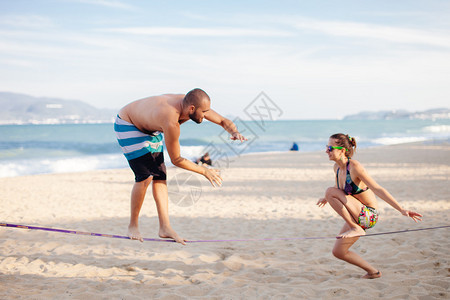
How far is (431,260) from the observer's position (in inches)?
166

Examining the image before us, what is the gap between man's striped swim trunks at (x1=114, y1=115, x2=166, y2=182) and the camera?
3479 mm

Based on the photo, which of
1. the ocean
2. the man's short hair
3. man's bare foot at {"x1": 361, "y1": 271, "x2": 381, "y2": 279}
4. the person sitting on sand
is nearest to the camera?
A: the man's short hair

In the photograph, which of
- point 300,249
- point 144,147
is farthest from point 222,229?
point 144,147

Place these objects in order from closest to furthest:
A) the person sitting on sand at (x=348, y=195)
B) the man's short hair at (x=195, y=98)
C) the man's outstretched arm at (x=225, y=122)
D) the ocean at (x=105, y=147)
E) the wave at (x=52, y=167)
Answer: the man's short hair at (x=195, y=98) → the person sitting on sand at (x=348, y=195) → the man's outstretched arm at (x=225, y=122) → the wave at (x=52, y=167) → the ocean at (x=105, y=147)

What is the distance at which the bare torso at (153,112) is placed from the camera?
10.1ft

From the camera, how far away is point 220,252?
4805 mm

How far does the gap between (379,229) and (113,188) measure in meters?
7.17

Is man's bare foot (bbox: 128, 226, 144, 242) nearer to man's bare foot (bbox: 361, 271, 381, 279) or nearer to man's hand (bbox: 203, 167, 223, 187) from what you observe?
man's hand (bbox: 203, 167, 223, 187)

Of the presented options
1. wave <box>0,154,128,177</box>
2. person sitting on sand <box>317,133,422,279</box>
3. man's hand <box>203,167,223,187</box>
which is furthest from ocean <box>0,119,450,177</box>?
man's hand <box>203,167,223,187</box>

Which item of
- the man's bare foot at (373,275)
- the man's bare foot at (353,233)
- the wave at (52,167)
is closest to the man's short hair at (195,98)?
the man's bare foot at (353,233)

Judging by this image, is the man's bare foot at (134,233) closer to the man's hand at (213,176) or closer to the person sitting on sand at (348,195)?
the man's hand at (213,176)

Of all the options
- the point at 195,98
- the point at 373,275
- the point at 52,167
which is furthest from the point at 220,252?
the point at 52,167

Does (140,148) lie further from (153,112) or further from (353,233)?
(353,233)

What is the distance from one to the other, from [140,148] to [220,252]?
198 centimetres
